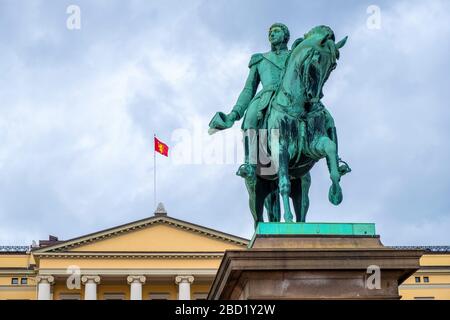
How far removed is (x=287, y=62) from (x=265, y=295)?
11.8 feet

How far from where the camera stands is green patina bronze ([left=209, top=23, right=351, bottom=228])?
13.3 meters

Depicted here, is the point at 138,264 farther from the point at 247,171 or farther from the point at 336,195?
the point at 336,195

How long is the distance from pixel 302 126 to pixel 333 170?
2.64 feet

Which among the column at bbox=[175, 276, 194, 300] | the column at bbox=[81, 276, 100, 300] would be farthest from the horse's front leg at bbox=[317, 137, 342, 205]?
the column at bbox=[175, 276, 194, 300]

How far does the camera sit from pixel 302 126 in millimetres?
13445

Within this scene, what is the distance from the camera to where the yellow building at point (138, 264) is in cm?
8162

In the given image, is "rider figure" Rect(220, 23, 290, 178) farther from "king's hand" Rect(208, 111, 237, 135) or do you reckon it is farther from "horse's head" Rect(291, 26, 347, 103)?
"horse's head" Rect(291, 26, 347, 103)

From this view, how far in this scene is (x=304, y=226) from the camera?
1251 centimetres

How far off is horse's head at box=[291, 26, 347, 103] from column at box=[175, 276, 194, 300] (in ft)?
226

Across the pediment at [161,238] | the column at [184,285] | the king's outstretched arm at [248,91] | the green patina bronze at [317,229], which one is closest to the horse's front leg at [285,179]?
the green patina bronze at [317,229]

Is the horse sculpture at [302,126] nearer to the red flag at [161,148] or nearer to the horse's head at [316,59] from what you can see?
the horse's head at [316,59]

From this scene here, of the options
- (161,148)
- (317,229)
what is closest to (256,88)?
(317,229)
